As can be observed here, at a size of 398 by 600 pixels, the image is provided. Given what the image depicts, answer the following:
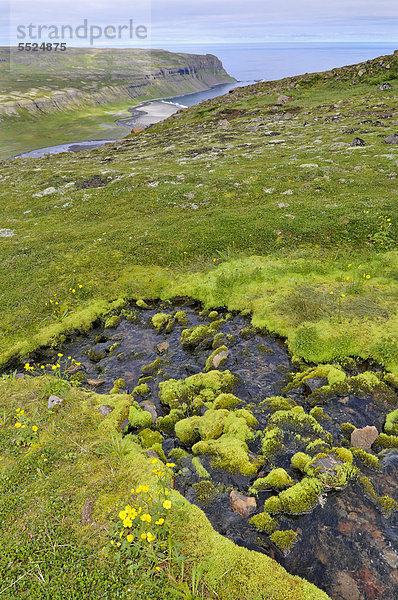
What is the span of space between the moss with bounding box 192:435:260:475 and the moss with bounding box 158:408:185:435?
1.44 metres

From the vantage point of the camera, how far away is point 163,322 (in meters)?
17.8

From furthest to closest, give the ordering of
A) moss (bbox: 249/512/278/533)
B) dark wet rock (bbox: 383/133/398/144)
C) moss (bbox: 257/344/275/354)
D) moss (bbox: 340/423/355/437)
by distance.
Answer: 1. dark wet rock (bbox: 383/133/398/144)
2. moss (bbox: 257/344/275/354)
3. moss (bbox: 340/423/355/437)
4. moss (bbox: 249/512/278/533)

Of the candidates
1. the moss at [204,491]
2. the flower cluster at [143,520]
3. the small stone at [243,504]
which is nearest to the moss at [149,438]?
the moss at [204,491]

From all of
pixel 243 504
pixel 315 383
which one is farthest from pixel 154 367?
pixel 243 504

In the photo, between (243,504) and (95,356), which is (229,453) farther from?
(95,356)

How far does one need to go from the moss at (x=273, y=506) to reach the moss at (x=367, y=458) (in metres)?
3.13

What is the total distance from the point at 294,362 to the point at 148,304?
9.75 metres

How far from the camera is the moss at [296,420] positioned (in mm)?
10863

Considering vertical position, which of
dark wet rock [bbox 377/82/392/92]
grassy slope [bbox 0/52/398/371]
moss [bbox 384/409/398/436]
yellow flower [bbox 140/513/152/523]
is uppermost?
dark wet rock [bbox 377/82/392/92]

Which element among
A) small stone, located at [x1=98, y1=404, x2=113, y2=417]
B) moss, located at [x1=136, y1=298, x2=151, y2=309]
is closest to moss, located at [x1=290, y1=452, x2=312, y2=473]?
small stone, located at [x1=98, y1=404, x2=113, y2=417]

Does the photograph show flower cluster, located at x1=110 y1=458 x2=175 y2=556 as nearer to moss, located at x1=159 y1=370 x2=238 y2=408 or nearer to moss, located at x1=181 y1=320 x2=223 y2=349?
moss, located at x1=159 y1=370 x2=238 y2=408

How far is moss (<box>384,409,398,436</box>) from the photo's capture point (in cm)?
1058

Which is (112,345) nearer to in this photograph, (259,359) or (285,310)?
(259,359)

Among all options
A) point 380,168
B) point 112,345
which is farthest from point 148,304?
point 380,168
